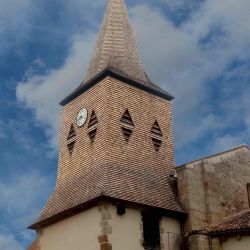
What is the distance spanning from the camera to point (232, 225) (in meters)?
18.1

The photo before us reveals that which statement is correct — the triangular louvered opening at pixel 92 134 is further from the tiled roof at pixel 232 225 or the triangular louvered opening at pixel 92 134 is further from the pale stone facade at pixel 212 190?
the tiled roof at pixel 232 225

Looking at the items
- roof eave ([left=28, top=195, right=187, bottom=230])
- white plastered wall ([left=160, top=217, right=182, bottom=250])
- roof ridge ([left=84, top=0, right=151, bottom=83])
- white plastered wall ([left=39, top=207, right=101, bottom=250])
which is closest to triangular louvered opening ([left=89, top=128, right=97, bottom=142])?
roof ridge ([left=84, top=0, right=151, bottom=83])

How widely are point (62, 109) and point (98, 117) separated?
3.36 meters

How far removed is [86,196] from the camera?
754 inches

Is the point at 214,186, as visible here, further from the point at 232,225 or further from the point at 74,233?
the point at 74,233

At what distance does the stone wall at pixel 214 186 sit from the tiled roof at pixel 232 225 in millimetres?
646

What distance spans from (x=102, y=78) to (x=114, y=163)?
3870 mm

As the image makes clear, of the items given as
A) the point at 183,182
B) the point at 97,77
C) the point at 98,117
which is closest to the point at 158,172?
the point at 183,182

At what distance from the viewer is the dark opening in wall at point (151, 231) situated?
18906mm

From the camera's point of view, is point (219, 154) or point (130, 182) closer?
point (130, 182)

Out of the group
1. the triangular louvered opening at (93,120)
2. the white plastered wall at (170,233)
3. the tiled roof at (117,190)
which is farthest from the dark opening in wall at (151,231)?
the triangular louvered opening at (93,120)

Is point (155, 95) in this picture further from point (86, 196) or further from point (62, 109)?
point (86, 196)

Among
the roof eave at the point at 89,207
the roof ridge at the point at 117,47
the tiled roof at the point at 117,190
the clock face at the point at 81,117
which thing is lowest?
the roof eave at the point at 89,207

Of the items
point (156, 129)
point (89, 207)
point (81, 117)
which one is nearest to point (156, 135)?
point (156, 129)
